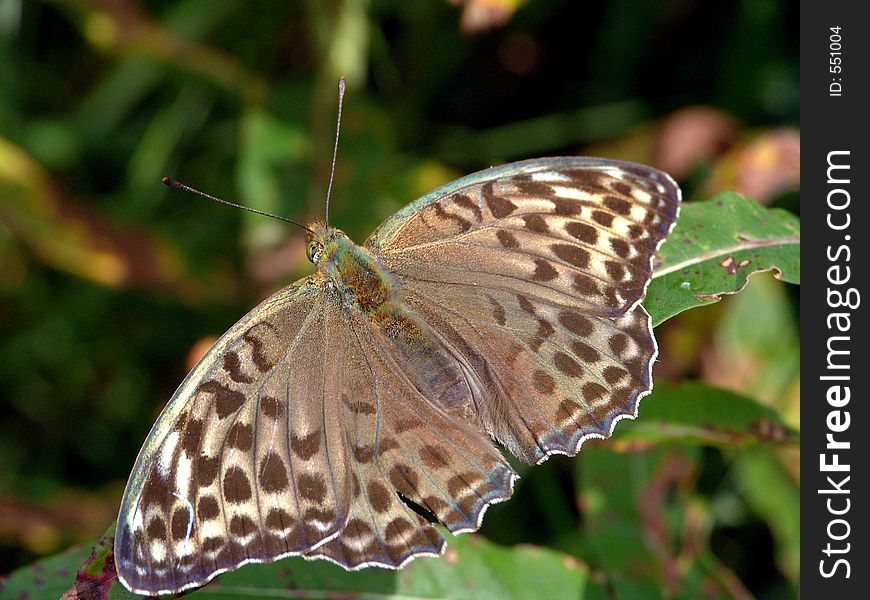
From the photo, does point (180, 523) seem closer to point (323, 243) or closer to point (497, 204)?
point (323, 243)

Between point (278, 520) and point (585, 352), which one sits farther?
point (585, 352)

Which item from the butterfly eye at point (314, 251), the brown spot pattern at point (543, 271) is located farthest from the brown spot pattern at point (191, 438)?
the brown spot pattern at point (543, 271)

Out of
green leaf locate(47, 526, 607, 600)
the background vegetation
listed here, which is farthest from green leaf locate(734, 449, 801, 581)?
green leaf locate(47, 526, 607, 600)

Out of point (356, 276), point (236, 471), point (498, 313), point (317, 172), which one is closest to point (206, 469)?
point (236, 471)

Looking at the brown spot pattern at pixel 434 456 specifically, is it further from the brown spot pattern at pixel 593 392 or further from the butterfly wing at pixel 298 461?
the brown spot pattern at pixel 593 392

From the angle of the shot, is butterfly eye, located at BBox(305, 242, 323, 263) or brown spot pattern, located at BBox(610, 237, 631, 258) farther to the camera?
butterfly eye, located at BBox(305, 242, 323, 263)

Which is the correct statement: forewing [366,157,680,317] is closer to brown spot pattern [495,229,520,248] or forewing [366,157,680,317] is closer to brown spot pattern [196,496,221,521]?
brown spot pattern [495,229,520,248]
